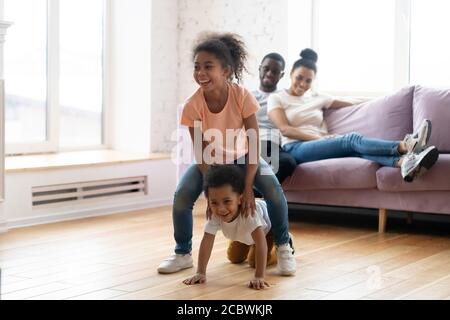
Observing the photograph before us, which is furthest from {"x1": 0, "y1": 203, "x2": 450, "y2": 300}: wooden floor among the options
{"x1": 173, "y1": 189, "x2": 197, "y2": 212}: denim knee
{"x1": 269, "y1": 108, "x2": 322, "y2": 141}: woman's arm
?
{"x1": 269, "y1": 108, "x2": 322, "y2": 141}: woman's arm

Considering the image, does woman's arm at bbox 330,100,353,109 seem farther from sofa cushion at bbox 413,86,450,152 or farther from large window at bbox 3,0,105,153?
large window at bbox 3,0,105,153

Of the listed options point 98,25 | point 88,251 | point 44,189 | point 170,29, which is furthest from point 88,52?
point 88,251

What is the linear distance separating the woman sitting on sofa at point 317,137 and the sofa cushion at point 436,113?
0.38 meters

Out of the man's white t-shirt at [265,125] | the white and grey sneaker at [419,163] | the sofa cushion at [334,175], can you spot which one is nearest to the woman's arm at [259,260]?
the white and grey sneaker at [419,163]

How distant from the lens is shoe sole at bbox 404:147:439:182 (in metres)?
4.01

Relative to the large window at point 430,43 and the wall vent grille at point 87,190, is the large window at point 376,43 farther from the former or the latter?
the wall vent grille at point 87,190

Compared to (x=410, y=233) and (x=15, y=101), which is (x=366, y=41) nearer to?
(x=410, y=233)

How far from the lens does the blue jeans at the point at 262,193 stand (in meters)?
3.26

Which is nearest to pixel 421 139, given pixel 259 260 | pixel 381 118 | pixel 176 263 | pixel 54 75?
pixel 381 118

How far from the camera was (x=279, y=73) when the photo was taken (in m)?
4.72

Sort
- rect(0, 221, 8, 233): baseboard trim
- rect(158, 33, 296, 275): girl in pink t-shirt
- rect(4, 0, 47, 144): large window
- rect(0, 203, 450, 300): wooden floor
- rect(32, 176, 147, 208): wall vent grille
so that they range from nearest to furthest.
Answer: rect(0, 203, 450, 300): wooden floor < rect(158, 33, 296, 275): girl in pink t-shirt < rect(0, 221, 8, 233): baseboard trim < rect(32, 176, 147, 208): wall vent grille < rect(4, 0, 47, 144): large window

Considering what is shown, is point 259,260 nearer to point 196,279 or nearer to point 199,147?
point 196,279

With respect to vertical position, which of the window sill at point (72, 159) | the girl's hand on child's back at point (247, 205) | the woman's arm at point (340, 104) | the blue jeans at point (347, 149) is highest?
the woman's arm at point (340, 104)

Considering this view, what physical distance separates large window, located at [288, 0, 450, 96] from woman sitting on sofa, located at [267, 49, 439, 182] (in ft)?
→ 1.98
